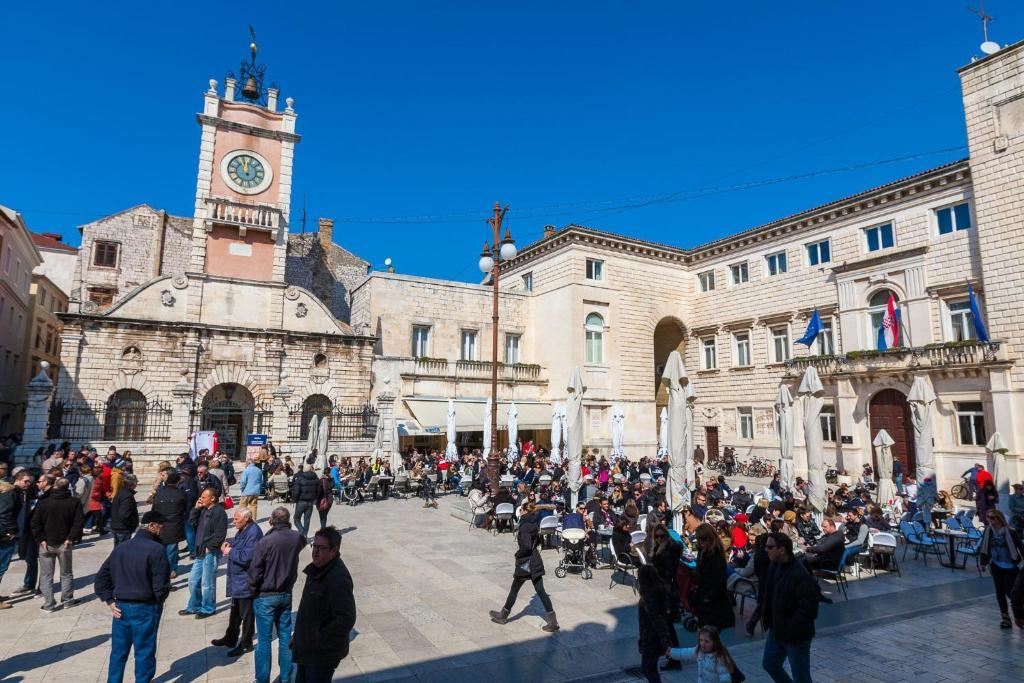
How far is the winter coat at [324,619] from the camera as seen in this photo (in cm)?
432

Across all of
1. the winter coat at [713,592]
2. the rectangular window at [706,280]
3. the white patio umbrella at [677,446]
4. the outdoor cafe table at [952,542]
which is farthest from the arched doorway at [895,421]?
the winter coat at [713,592]

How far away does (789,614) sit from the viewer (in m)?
5.11

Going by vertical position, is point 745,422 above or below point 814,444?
above

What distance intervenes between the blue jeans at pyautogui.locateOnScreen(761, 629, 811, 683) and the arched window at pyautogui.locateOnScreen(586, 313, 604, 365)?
988 inches

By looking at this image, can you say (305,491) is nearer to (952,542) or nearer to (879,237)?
(952,542)

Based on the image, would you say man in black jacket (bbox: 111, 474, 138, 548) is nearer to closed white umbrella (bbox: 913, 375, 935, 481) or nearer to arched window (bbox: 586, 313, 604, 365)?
closed white umbrella (bbox: 913, 375, 935, 481)

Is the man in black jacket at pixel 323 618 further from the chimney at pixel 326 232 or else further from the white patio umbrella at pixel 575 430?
the chimney at pixel 326 232

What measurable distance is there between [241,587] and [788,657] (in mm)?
5630

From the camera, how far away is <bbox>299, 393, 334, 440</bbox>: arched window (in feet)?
80.8

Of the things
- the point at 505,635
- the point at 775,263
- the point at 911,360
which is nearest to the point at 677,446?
the point at 505,635

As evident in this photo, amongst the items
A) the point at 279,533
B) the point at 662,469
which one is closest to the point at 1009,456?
the point at 662,469

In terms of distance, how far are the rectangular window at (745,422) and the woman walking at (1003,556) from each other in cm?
2313

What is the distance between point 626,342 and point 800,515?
19.9 meters

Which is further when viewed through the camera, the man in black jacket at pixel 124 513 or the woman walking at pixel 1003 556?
the man in black jacket at pixel 124 513
